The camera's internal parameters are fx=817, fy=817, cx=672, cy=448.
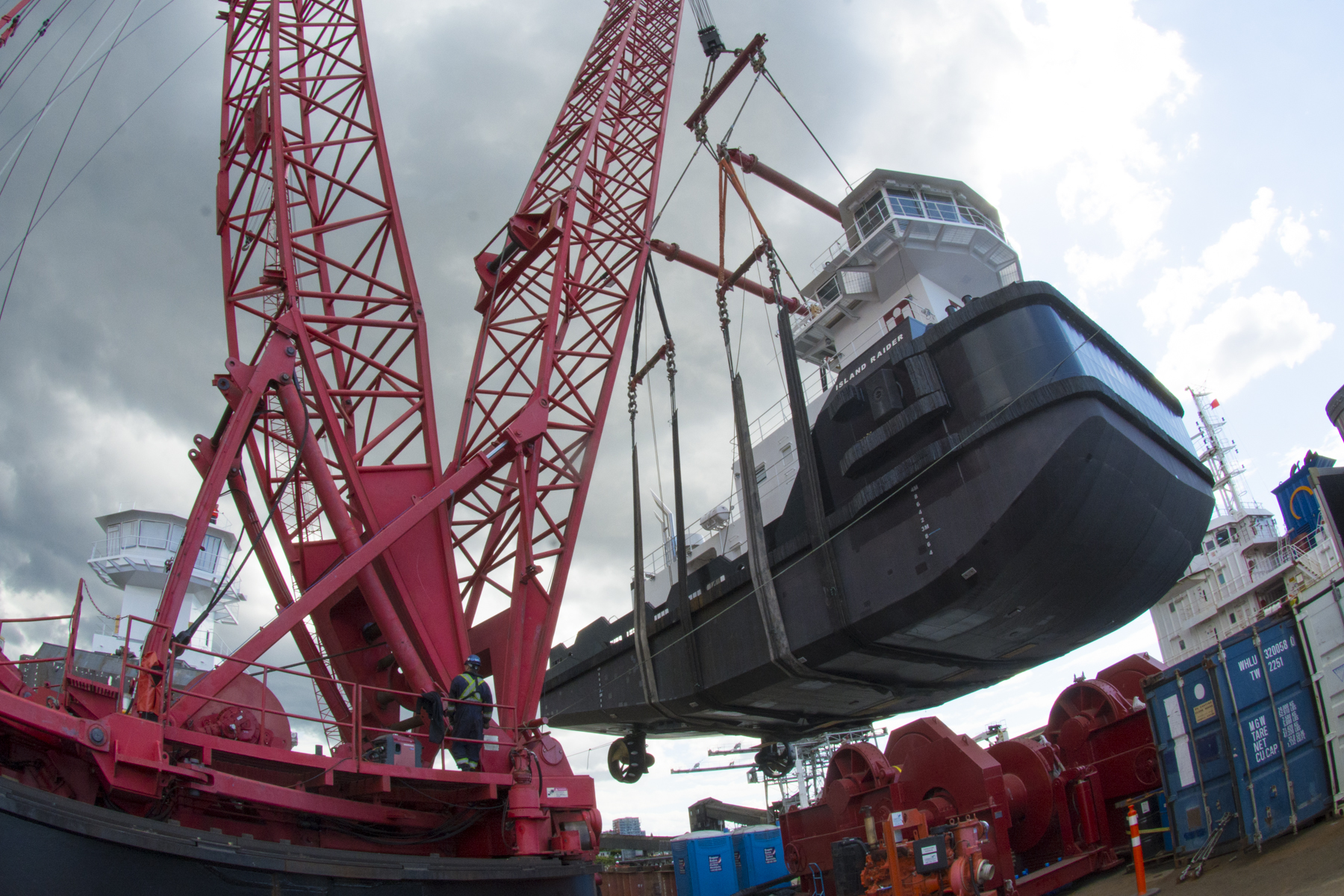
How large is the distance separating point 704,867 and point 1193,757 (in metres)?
10.1

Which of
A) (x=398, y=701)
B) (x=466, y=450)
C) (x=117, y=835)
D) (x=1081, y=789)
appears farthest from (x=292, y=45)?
(x=1081, y=789)

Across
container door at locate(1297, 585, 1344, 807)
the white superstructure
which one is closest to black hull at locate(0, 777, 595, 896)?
container door at locate(1297, 585, 1344, 807)

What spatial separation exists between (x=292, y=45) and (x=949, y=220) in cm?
1323

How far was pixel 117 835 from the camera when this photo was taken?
5668 mm

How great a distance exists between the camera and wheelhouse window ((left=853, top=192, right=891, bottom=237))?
697 inches

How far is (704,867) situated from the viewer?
15.6 metres

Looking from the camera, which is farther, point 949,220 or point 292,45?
point 949,220

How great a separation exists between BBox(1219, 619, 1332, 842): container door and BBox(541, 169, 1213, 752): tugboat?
2.74 meters

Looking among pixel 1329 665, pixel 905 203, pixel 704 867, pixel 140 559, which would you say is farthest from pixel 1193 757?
pixel 140 559

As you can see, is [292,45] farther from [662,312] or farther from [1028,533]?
[1028,533]

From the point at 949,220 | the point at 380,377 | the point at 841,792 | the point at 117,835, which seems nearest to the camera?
the point at 117,835

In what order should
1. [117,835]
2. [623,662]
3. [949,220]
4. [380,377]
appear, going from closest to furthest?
[117,835], [380,377], [623,662], [949,220]

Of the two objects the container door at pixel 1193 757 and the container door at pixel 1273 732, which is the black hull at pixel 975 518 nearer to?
the container door at pixel 1193 757

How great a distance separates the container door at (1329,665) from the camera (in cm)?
666
